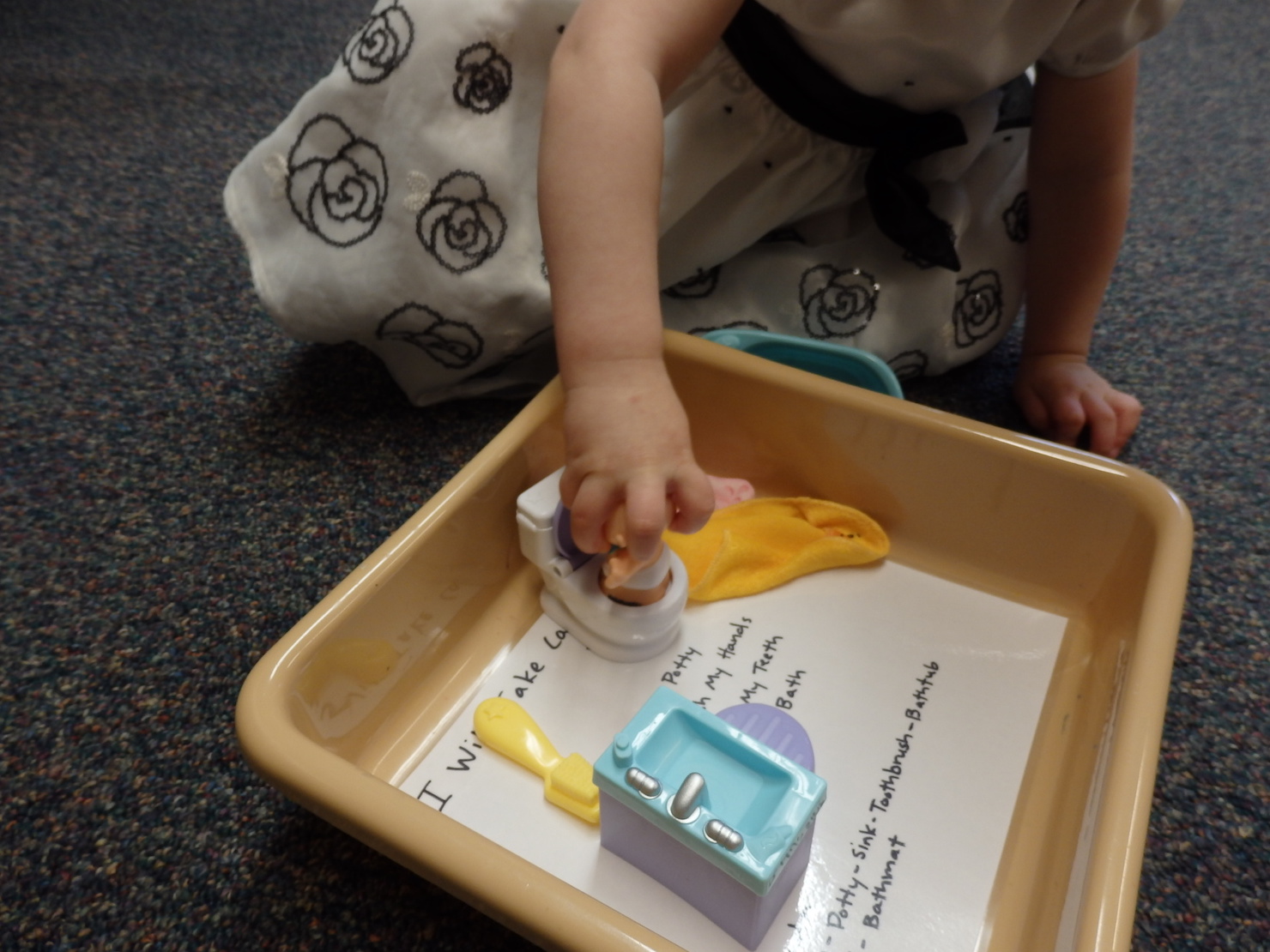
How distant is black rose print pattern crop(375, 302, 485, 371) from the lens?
53 centimetres

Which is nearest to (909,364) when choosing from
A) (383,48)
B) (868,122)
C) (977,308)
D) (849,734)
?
(977,308)

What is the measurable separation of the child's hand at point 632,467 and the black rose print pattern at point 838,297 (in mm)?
235

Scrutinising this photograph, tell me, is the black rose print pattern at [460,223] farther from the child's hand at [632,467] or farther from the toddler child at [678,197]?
the child's hand at [632,467]

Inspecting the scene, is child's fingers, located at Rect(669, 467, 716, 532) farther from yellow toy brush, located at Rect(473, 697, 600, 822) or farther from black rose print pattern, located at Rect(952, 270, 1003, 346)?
black rose print pattern, located at Rect(952, 270, 1003, 346)

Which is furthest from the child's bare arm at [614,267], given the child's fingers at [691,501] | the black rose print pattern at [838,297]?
the black rose print pattern at [838,297]

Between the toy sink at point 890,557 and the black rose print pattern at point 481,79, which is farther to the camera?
the black rose print pattern at point 481,79

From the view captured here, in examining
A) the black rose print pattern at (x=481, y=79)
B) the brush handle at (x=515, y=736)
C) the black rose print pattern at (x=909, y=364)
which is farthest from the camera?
the black rose print pattern at (x=909, y=364)

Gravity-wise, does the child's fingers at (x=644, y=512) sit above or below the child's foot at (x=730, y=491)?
below

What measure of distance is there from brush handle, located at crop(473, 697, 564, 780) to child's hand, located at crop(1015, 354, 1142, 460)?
1.33ft

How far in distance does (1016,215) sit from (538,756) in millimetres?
491

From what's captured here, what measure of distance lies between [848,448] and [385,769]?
29 cm

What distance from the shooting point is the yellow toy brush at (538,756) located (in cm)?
39

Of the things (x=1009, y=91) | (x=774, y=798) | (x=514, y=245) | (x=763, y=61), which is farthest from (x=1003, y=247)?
(x=774, y=798)

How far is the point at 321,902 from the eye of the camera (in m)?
0.39
